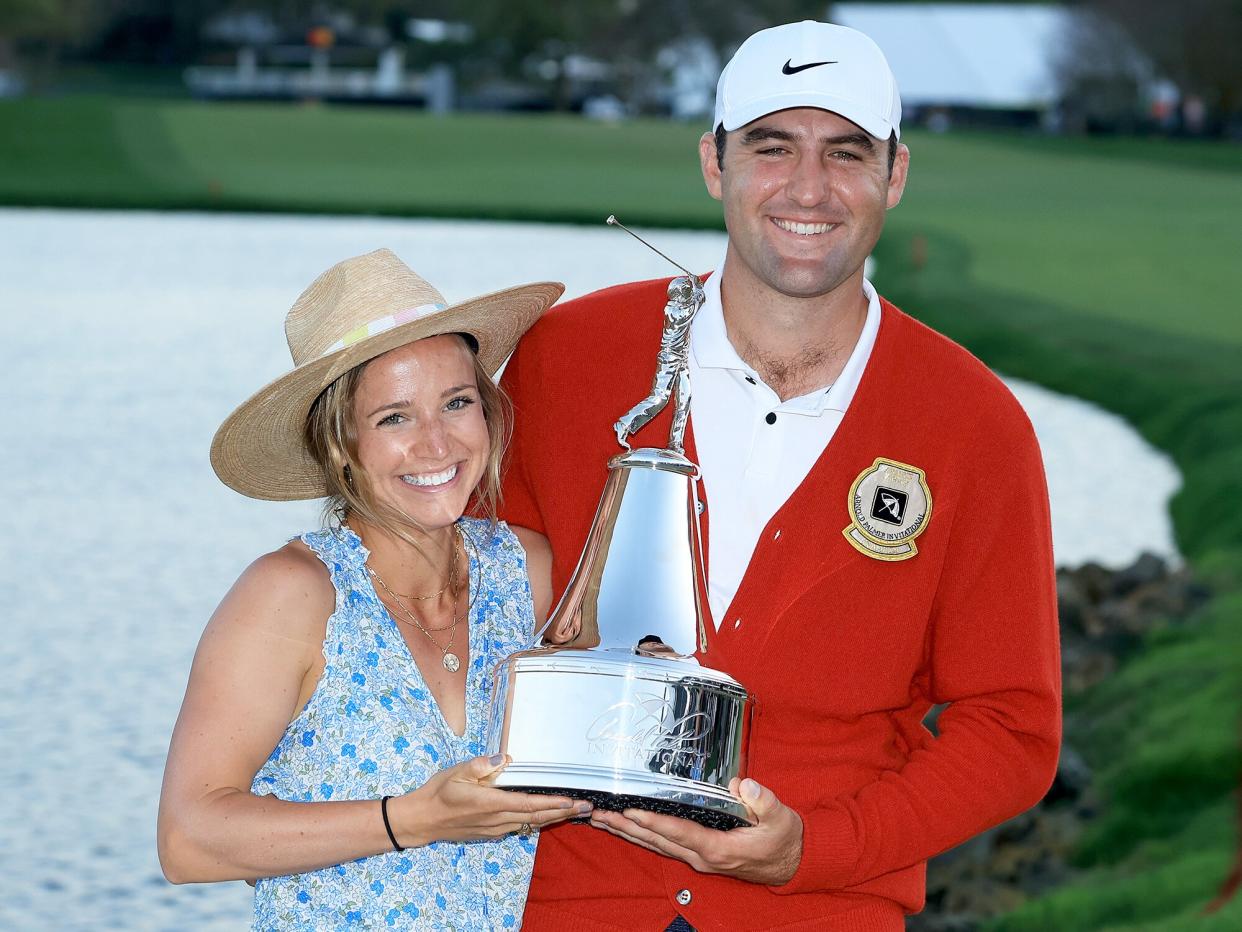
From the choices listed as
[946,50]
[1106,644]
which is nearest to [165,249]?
[1106,644]

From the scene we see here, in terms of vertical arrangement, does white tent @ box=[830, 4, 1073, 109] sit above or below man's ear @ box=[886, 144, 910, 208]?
above

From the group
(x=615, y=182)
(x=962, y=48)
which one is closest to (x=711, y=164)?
(x=615, y=182)

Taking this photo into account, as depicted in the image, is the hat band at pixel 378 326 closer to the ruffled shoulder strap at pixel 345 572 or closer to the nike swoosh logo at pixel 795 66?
the ruffled shoulder strap at pixel 345 572

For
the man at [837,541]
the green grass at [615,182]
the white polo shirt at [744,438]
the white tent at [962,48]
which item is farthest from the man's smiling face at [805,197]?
the white tent at [962,48]

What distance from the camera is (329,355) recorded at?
113 inches

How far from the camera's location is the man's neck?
318 centimetres

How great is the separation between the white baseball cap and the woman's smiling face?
0.64m

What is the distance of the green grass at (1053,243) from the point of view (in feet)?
19.2

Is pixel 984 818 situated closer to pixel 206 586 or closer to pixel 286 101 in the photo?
pixel 206 586

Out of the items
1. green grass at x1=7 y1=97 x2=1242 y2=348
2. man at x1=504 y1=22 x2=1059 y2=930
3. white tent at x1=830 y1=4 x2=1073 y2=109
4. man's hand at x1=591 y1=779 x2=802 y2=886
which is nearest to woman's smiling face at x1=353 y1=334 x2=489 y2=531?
man at x1=504 y1=22 x2=1059 y2=930

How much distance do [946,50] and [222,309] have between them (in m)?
87.1

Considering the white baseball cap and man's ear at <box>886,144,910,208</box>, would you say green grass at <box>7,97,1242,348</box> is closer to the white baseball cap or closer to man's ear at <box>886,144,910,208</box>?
man's ear at <box>886,144,910,208</box>

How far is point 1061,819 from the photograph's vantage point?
598 centimetres

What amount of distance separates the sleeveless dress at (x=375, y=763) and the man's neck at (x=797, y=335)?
0.63 meters
